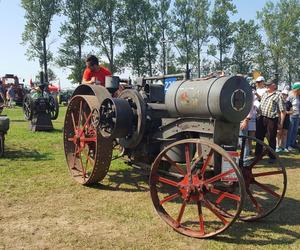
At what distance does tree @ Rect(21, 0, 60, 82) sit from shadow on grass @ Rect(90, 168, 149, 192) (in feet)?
117

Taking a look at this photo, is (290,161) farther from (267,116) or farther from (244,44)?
(244,44)

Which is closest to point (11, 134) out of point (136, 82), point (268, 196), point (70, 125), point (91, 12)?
point (70, 125)

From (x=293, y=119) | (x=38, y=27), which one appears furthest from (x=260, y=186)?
(x=38, y=27)

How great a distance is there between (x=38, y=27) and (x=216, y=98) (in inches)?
1553

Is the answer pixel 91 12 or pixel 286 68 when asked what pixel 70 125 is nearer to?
pixel 91 12

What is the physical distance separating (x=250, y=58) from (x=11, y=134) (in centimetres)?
4094

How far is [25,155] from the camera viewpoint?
25.3ft

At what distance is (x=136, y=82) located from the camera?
5.60 m

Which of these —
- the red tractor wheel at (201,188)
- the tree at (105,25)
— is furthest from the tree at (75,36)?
the red tractor wheel at (201,188)

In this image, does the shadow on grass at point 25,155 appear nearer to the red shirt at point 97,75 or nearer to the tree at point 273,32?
the red shirt at point 97,75

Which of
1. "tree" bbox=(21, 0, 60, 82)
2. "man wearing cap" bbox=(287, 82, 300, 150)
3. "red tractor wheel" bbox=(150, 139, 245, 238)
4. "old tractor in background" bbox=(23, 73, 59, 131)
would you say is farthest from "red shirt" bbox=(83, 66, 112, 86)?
"tree" bbox=(21, 0, 60, 82)

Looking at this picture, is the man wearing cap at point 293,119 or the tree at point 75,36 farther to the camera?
the tree at point 75,36

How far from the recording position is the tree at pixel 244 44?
4684cm

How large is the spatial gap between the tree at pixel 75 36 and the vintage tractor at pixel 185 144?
36.6 metres
